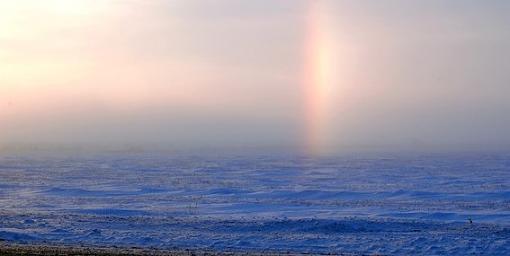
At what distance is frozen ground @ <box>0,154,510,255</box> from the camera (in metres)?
21.3

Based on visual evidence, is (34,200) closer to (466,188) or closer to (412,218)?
(412,218)

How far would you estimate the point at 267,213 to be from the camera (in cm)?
2966

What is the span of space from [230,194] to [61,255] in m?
22.9

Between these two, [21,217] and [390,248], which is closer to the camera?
[390,248]

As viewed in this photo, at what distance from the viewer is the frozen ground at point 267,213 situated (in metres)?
21.3

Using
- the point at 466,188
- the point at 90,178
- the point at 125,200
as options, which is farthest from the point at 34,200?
the point at 466,188

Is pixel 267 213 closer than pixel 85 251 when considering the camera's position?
No

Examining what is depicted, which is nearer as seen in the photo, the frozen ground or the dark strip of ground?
the dark strip of ground

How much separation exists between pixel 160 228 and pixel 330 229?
5.63 m

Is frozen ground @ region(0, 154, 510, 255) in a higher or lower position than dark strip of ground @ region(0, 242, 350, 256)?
lower

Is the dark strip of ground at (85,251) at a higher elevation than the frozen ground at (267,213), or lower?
higher

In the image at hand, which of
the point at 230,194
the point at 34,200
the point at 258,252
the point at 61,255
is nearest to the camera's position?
the point at 61,255

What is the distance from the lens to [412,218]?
27.4 meters

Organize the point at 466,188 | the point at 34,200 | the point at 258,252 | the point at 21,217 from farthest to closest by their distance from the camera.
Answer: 1. the point at 466,188
2. the point at 34,200
3. the point at 21,217
4. the point at 258,252
